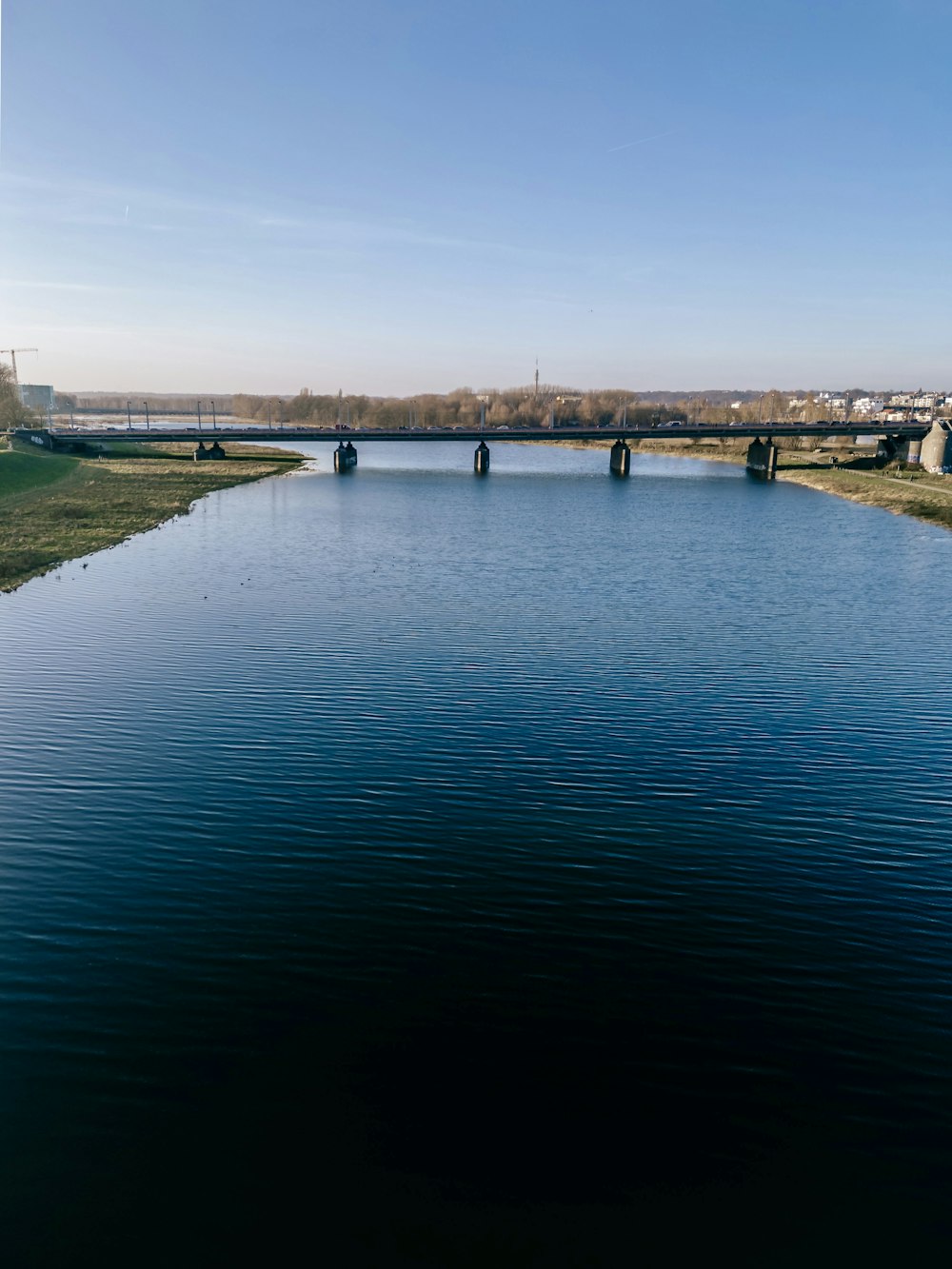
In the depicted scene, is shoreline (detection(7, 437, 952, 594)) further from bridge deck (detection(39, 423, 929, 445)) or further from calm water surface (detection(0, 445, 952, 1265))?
calm water surface (detection(0, 445, 952, 1265))

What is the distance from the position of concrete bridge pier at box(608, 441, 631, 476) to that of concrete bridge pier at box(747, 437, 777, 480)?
2442 centimetres

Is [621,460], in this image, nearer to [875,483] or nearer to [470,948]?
[875,483]

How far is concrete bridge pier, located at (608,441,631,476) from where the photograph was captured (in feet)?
522

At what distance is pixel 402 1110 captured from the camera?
1310cm

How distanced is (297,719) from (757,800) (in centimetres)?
1468

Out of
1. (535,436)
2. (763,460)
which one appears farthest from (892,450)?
(535,436)

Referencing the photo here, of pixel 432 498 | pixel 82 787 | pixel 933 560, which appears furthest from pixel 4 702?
pixel 432 498

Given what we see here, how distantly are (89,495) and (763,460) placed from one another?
4673 inches

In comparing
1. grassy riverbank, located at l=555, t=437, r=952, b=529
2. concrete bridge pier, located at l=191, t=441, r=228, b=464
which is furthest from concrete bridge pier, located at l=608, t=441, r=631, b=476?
concrete bridge pier, located at l=191, t=441, r=228, b=464

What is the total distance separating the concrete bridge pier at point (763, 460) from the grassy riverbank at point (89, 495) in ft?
285

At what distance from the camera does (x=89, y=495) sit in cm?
10062

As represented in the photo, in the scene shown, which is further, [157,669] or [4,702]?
[157,669]

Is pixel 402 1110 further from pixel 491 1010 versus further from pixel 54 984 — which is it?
pixel 54 984

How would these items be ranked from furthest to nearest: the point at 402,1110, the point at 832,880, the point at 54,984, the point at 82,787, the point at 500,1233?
the point at 82,787
the point at 832,880
the point at 54,984
the point at 402,1110
the point at 500,1233
